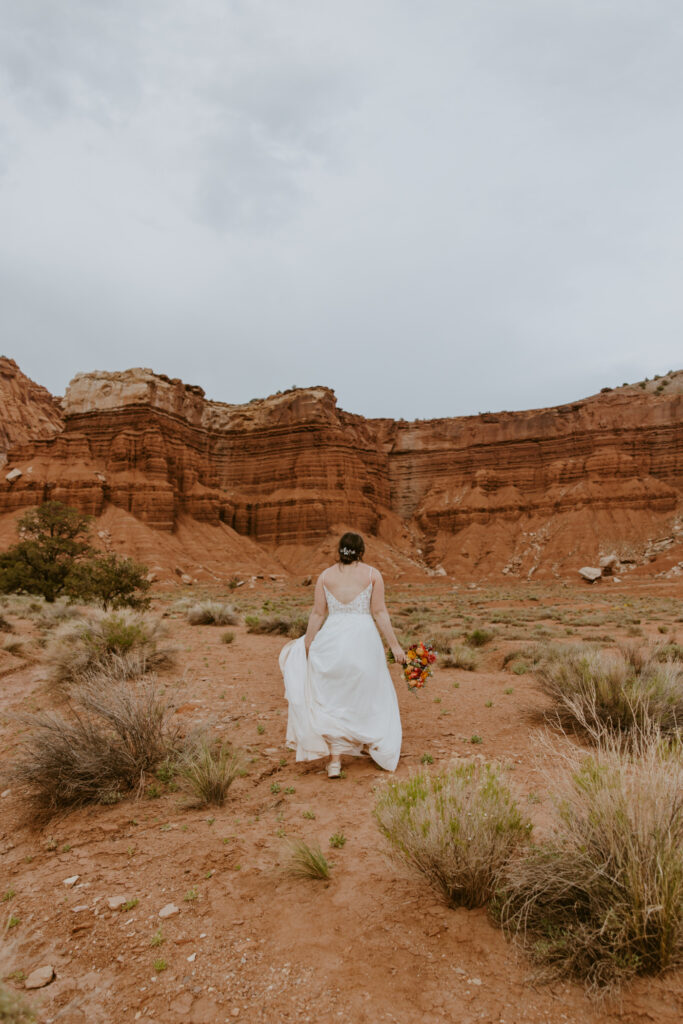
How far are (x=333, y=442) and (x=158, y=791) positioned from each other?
54690mm

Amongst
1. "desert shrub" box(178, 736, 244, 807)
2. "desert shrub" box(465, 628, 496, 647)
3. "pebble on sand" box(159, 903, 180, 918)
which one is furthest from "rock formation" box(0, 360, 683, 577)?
"pebble on sand" box(159, 903, 180, 918)

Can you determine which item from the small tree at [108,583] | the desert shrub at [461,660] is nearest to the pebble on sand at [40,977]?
the desert shrub at [461,660]

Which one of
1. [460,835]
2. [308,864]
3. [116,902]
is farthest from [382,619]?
[116,902]

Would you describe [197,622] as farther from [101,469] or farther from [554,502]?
[554,502]

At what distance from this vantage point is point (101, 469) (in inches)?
1984

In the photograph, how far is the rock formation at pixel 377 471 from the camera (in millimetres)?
48406

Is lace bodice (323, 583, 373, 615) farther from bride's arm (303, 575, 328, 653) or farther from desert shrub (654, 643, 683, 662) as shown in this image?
desert shrub (654, 643, 683, 662)

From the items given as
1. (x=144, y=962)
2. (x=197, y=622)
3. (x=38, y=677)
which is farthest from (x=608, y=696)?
(x=197, y=622)

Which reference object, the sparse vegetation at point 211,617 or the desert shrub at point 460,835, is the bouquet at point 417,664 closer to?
the desert shrub at point 460,835

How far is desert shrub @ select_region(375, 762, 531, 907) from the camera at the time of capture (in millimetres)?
2764

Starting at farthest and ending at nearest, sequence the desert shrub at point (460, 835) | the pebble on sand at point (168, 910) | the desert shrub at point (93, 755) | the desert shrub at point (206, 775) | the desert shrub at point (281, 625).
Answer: the desert shrub at point (281, 625) → the desert shrub at point (93, 755) → the desert shrub at point (206, 775) → the pebble on sand at point (168, 910) → the desert shrub at point (460, 835)

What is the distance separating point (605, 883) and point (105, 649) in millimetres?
8072

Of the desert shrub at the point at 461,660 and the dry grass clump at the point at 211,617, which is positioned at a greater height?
the dry grass clump at the point at 211,617

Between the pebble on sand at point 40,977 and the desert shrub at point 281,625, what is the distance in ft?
32.0
